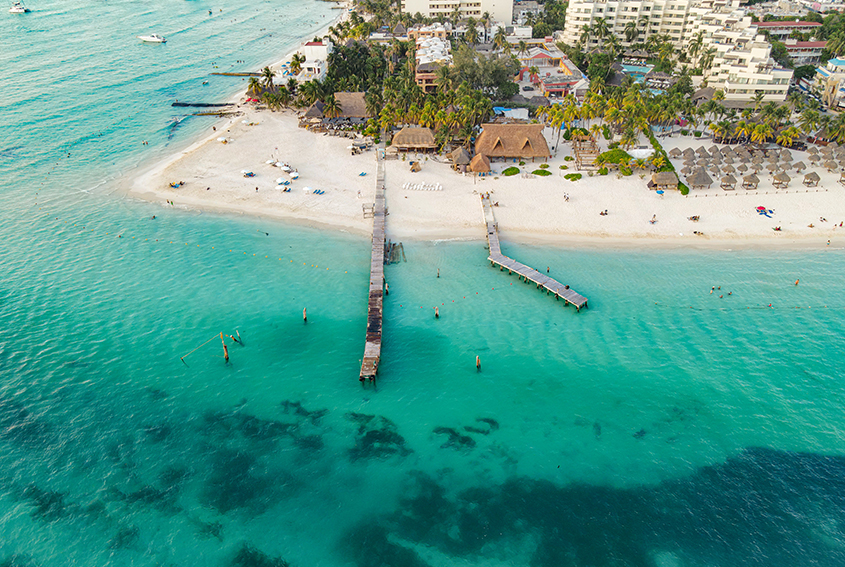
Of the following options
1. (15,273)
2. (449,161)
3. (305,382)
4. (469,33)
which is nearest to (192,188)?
(15,273)

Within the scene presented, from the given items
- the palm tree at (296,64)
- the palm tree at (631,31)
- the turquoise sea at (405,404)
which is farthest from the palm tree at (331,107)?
the palm tree at (631,31)

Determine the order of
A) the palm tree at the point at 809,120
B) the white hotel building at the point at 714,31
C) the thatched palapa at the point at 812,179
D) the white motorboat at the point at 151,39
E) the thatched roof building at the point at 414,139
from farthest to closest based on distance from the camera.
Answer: the white motorboat at the point at 151,39, the white hotel building at the point at 714,31, the thatched roof building at the point at 414,139, the palm tree at the point at 809,120, the thatched palapa at the point at 812,179

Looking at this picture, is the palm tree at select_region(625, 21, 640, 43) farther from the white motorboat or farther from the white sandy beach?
the white motorboat

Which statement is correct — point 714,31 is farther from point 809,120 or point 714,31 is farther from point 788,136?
point 788,136

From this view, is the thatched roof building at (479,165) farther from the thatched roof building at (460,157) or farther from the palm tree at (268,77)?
the palm tree at (268,77)

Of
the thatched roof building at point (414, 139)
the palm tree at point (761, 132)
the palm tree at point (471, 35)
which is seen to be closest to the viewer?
the palm tree at point (761, 132)

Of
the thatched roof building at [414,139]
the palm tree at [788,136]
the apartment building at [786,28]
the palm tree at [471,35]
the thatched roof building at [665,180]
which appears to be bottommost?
the thatched roof building at [665,180]
